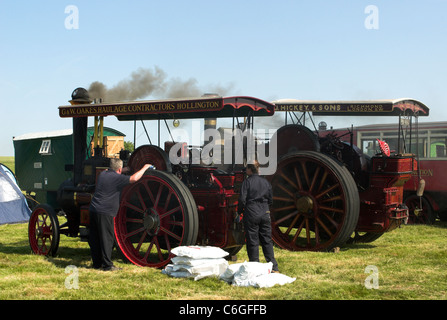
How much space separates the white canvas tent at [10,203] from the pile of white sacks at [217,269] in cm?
762

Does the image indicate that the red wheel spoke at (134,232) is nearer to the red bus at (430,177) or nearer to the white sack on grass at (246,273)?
the white sack on grass at (246,273)

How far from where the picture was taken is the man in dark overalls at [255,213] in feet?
21.1

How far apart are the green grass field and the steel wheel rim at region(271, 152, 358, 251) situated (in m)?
0.35

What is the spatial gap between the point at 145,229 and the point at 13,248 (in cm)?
315

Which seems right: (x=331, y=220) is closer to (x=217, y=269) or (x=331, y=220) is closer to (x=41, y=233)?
(x=217, y=269)

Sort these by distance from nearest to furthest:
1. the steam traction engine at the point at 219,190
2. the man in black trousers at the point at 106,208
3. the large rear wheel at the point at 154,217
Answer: the large rear wheel at the point at 154,217, the man in black trousers at the point at 106,208, the steam traction engine at the point at 219,190

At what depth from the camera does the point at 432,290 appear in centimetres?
583

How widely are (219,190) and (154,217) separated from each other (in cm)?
90

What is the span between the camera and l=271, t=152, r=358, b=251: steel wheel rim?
27.6 ft

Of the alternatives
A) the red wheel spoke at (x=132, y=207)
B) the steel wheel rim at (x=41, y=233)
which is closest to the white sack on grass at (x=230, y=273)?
the red wheel spoke at (x=132, y=207)

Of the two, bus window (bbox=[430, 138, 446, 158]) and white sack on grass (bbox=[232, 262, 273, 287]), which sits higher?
bus window (bbox=[430, 138, 446, 158])

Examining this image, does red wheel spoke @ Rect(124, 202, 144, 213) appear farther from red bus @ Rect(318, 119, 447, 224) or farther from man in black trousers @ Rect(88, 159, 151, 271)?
red bus @ Rect(318, 119, 447, 224)

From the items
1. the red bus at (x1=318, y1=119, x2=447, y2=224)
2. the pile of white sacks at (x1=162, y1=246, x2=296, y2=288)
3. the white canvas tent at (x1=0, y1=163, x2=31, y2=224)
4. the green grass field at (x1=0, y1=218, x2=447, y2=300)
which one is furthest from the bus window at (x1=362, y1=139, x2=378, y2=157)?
the pile of white sacks at (x1=162, y1=246, x2=296, y2=288)
